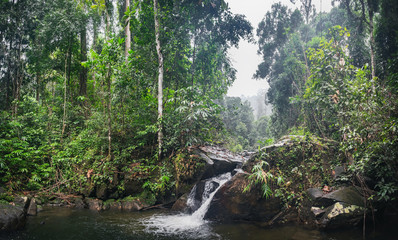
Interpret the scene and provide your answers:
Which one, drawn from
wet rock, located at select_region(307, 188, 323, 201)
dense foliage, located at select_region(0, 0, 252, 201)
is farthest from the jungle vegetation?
wet rock, located at select_region(307, 188, 323, 201)

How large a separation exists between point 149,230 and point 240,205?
2.91 m

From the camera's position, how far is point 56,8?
10992 millimetres

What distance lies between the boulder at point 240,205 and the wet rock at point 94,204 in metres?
4.00

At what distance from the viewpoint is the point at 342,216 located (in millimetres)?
5609

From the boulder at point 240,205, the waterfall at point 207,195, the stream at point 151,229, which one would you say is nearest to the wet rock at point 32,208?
the stream at point 151,229

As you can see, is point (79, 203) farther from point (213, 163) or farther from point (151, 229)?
point (213, 163)

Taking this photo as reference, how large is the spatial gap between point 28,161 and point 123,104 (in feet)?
13.9

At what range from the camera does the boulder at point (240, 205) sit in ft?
21.7

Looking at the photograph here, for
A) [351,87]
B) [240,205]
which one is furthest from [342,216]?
[351,87]

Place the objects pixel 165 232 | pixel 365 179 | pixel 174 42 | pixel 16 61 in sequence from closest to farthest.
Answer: pixel 165 232
pixel 365 179
pixel 174 42
pixel 16 61

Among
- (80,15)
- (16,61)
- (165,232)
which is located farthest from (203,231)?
(16,61)

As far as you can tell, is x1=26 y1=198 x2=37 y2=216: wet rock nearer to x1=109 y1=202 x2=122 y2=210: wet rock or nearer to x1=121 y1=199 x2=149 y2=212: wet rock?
x1=109 y1=202 x2=122 y2=210: wet rock

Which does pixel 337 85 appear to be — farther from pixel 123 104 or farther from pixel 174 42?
pixel 123 104

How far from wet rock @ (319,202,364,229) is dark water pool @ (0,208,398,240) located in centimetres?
18
